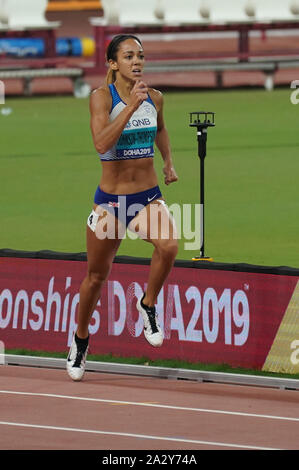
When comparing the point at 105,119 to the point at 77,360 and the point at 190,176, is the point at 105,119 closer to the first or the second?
the point at 77,360

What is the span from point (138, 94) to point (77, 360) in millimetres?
2603

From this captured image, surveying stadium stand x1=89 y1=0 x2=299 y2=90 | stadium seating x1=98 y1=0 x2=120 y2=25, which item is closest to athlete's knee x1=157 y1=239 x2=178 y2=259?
stadium stand x1=89 y1=0 x2=299 y2=90

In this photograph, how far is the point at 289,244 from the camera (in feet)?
66.8

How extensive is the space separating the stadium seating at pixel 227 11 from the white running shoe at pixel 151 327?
34.1m

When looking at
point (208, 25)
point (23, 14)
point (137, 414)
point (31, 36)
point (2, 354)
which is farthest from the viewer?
point (208, 25)

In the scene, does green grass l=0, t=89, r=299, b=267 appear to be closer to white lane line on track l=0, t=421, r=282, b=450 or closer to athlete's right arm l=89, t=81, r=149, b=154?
athlete's right arm l=89, t=81, r=149, b=154

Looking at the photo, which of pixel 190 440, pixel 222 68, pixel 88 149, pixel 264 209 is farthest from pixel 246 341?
pixel 222 68

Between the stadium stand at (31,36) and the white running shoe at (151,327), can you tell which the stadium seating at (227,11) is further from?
the white running shoe at (151,327)

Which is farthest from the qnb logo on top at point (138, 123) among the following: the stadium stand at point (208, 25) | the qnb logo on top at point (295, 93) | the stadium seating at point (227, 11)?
the stadium seating at point (227, 11)

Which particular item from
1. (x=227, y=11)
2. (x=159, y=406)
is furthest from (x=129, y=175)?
(x=227, y=11)

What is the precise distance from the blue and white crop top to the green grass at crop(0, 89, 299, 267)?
22.4ft

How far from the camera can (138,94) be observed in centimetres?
1154

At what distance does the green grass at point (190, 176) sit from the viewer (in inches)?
822
